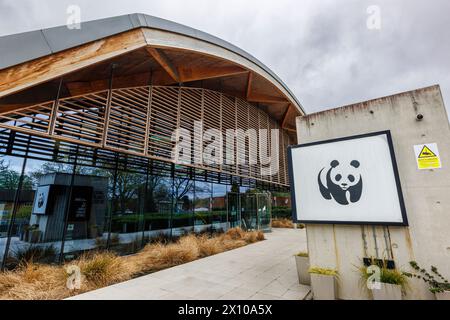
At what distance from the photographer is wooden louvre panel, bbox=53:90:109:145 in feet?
19.2

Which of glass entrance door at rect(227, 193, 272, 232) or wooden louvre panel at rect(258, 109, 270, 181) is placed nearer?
glass entrance door at rect(227, 193, 272, 232)

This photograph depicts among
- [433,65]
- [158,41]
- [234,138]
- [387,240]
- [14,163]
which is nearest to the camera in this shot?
[387,240]

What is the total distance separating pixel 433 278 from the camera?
3.31 m

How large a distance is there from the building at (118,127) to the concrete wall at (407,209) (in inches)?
231

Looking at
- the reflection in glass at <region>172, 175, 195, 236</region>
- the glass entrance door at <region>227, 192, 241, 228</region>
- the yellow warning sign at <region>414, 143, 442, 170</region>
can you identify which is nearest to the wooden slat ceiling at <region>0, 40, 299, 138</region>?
the reflection in glass at <region>172, 175, 195, 236</region>

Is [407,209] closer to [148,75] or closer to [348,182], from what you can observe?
[348,182]

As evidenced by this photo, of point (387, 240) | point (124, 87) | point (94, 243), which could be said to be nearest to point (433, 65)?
point (387, 240)

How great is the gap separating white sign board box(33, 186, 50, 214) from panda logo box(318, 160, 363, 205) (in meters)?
8.86

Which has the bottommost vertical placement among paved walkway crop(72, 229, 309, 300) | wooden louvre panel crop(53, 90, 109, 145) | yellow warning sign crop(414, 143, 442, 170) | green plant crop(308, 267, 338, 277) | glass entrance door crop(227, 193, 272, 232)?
paved walkway crop(72, 229, 309, 300)

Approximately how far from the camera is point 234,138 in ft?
39.1

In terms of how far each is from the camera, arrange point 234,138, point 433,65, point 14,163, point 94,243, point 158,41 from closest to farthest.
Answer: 1. point 14,163
2. point 158,41
3. point 433,65
4. point 94,243
5. point 234,138

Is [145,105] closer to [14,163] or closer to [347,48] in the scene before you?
[14,163]

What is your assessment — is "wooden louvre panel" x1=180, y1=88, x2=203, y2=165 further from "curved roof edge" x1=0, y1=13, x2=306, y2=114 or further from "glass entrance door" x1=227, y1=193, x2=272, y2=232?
"glass entrance door" x1=227, y1=193, x2=272, y2=232

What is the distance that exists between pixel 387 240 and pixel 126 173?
27.1 ft
